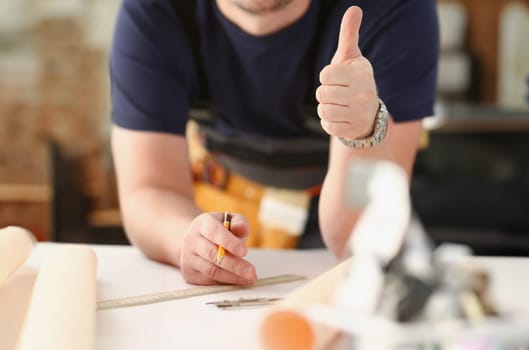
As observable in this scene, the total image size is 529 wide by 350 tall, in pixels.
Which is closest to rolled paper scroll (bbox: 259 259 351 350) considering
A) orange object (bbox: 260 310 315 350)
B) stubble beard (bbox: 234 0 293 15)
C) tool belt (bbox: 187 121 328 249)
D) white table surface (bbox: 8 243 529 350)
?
orange object (bbox: 260 310 315 350)

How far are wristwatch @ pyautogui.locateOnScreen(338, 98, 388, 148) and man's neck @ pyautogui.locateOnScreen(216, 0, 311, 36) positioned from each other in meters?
0.29

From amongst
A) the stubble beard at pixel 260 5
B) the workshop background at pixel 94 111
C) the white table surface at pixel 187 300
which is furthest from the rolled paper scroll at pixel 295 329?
the workshop background at pixel 94 111

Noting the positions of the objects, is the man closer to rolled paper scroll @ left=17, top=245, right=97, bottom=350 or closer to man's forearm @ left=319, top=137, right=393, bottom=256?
man's forearm @ left=319, top=137, right=393, bottom=256

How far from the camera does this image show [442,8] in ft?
11.4

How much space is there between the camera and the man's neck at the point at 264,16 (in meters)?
1.01

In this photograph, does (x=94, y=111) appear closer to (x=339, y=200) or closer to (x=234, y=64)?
(x=234, y=64)

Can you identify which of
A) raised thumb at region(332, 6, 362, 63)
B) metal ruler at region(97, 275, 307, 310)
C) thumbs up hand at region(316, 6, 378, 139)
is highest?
raised thumb at region(332, 6, 362, 63)

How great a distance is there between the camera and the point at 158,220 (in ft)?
3.32

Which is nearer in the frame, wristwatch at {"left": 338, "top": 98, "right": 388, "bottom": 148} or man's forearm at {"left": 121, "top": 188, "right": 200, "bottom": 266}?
wristwatch at {"left": 338, "top": 98, "right": 388, "bottom": 148}

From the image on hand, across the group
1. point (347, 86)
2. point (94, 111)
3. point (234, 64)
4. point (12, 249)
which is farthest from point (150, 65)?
point (94, 111)

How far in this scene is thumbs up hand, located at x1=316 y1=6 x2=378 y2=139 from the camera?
2.32ft

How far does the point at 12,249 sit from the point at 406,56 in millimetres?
542

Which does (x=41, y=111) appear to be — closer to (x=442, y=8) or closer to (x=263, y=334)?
(x=442, y=8)

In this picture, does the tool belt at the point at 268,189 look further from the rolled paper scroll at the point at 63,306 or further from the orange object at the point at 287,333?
the orange object at the point at 287,333
